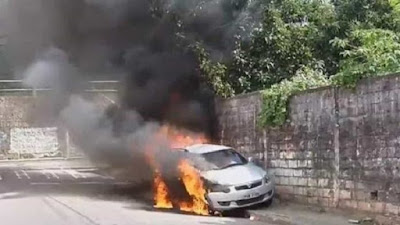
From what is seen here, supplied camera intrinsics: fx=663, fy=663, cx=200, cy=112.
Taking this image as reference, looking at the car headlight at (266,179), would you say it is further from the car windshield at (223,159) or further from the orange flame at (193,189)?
the orange flame at (193,189)

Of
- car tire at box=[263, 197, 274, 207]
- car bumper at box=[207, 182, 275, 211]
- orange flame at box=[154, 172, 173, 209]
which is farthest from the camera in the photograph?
orange flame at box=[154, 172, 173, 209]

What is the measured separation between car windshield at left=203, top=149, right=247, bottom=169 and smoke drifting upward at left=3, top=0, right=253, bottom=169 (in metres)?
3.67

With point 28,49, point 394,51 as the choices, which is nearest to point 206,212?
point 394,51

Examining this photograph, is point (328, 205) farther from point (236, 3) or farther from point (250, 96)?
point (236, 3)

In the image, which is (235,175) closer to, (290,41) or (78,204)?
(78,204)

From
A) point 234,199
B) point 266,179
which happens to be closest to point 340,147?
point 266,179

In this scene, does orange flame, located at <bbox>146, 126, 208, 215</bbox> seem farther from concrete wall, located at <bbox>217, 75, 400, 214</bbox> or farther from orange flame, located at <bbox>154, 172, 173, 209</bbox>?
concrete wall, located at <bbox>217, 75, 400, 214</bbox>

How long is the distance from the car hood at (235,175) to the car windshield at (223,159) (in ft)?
0.89

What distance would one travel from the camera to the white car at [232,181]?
40.8ft

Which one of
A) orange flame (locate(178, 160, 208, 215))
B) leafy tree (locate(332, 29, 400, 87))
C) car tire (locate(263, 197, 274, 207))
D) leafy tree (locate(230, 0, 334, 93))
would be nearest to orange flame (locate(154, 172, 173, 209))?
orange flame (locate(178, 160, 208, 215))

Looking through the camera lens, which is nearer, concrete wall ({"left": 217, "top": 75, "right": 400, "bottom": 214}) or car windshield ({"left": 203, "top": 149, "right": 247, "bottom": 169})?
concrete wall ({"left": 217, "top": 75, "right": 400, "bottom": 214})

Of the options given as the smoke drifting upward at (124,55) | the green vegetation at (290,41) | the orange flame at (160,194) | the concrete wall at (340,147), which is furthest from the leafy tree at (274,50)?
the orange flame at (160,194)

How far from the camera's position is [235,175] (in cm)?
1281

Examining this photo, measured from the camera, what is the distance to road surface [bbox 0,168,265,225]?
37.4 ft
